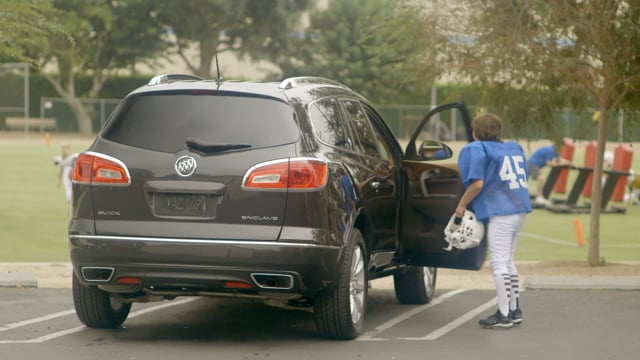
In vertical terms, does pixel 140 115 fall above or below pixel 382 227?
above

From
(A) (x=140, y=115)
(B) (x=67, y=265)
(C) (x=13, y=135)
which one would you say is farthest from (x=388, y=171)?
(C) (x=13, y=135)

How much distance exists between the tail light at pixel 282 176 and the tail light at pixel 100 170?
835 millimetres

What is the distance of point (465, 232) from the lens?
397 inches

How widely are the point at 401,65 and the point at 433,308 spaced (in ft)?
19.1

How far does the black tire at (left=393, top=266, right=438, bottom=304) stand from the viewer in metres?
11.4

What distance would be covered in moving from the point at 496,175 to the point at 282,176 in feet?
6.55

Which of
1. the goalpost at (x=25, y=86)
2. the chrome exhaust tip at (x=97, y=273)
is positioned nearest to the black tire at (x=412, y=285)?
the chrome exhaust tip at (x=97, y=273)

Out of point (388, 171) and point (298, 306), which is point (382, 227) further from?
point (298, 306)

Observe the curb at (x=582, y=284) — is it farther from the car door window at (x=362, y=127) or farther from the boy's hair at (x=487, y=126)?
the boy's hair at (x=487, y=126)

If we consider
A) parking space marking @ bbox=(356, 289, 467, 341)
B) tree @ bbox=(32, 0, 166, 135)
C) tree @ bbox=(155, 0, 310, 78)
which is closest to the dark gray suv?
parking space marking @ bbox=(356, 289, 467, 341)

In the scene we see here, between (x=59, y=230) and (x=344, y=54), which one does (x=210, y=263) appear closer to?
(x=59, y=230)

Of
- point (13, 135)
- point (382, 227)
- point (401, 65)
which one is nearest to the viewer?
point (382, 227)

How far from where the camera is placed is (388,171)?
1033 centimetres

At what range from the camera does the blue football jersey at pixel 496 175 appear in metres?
9.86
